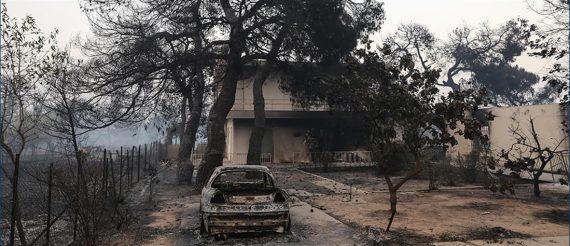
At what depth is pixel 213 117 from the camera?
17.8 metres

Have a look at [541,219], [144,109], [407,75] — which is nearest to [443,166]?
[541,219]

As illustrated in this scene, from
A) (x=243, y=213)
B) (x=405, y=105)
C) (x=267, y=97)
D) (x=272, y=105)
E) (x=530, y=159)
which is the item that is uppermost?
(x=267, y=97)

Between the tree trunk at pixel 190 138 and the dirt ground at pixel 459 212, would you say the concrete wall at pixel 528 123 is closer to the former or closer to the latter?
the dirt ground at pixel 459 212

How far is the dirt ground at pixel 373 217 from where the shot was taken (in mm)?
8867

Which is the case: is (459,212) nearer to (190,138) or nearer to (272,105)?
(190,138)

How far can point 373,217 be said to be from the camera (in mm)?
11008

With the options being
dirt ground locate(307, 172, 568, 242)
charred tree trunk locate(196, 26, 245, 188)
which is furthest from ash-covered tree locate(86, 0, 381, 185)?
dirt ground locate(307, 172, 568, 242)

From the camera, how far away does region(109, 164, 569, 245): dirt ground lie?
29.1 feet

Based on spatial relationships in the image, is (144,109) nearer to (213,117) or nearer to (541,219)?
(213,117)

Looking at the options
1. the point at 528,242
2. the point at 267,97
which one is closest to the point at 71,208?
the point at 528,242

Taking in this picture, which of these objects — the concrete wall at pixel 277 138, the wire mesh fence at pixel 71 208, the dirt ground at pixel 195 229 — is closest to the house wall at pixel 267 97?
the concrete wall at pixel 277 138

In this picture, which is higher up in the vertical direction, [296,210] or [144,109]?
[144,109]

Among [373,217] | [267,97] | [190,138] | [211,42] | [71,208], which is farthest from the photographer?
[267,97]

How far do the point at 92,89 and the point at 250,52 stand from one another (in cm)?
677
